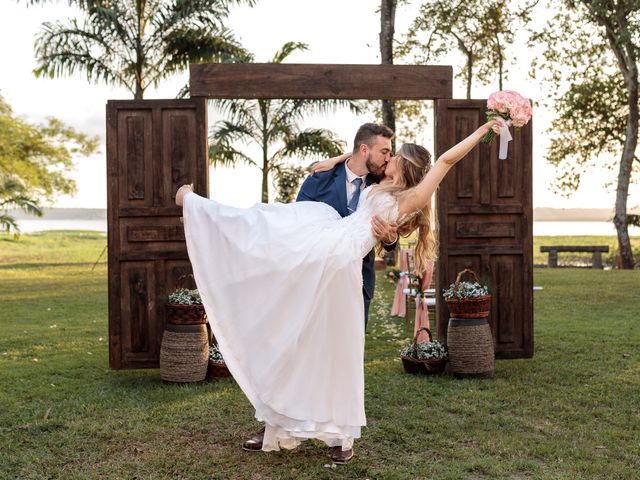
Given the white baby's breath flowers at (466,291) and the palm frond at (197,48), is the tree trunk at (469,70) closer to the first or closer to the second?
the palm frond at (197,48)

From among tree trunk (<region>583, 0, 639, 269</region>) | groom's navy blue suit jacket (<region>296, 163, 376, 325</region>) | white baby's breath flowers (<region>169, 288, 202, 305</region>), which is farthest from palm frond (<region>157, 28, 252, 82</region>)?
groom's navy blue suit jacket (<region>296, 163, 376, 325</region>)

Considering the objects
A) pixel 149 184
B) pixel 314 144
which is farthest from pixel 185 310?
pixel 314 144

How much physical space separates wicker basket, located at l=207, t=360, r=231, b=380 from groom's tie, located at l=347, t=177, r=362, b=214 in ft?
8.47

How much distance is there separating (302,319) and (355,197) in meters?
1.04

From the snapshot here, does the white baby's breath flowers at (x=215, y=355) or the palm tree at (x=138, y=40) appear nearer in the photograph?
the white baby's breath flowers at (x=215, y=355)

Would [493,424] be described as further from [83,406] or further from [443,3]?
[443,3]

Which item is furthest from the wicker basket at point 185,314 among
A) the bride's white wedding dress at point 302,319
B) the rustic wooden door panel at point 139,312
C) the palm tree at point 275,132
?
the palm tree at point 275,132

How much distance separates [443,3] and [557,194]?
24.7 feet

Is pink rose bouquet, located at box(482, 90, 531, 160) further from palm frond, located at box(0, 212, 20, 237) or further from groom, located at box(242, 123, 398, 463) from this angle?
palm frond, located at box(0, 212, 20, 237)

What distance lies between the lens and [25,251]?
3312 cm

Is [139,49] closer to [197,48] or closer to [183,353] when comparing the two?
[197,48]

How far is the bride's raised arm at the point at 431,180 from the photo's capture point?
4.46 metres

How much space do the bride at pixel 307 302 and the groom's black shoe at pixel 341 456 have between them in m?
0.01

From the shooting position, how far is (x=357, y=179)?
5.11 metres
